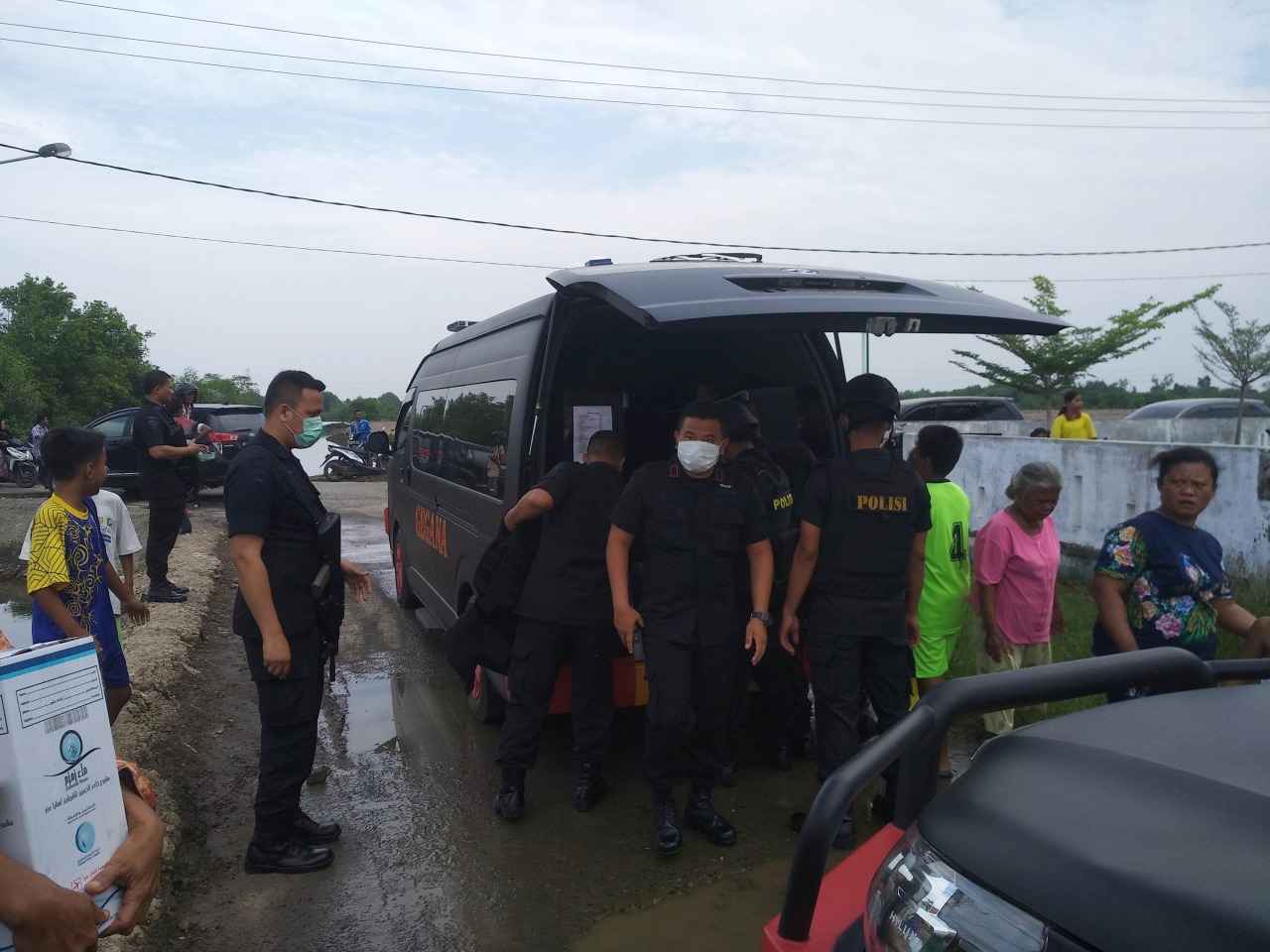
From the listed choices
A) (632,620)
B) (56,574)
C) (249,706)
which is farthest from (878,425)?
(249,706)

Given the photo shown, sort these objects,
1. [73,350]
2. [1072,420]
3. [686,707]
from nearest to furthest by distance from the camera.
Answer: [686,707] → [1072,420] → [73,350]

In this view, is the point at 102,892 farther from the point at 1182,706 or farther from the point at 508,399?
the point at 508,399

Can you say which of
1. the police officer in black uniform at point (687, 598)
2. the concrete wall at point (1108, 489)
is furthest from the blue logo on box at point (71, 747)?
the concrete wall at point (1108, 489)

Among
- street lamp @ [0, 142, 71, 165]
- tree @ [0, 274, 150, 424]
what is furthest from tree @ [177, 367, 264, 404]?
street lamp @ [0, 142, 71, 165]

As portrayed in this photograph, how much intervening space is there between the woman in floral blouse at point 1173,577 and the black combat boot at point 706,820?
5.32ft

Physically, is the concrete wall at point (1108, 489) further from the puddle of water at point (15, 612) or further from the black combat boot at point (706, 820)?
the puddle of water at point (15, 612)

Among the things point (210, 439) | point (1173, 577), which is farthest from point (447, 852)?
point (210, 439)

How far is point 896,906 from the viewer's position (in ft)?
4.08

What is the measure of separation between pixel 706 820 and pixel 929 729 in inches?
93.8

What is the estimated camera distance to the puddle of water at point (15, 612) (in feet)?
21.4

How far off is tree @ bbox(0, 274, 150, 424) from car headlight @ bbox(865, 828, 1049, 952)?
4320 centimetres

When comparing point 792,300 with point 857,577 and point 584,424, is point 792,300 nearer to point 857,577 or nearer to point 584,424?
point 857,577

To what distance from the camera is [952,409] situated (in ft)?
51.8

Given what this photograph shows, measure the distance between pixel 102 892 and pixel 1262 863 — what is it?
5.83 feet
